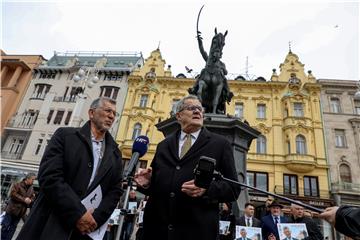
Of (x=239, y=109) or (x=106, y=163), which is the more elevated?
(x=239, y=109)

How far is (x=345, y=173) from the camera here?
22172mm

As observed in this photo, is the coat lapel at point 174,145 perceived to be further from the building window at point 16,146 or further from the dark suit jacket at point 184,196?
the building window at point 16,146

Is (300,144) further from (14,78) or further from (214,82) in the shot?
(14,78)

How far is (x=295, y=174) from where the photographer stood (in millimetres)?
22094

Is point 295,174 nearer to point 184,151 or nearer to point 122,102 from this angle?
point 122,102

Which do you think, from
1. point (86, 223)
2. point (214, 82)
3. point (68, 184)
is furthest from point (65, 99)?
point (86, 223)

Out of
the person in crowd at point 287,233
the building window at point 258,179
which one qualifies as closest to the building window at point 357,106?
the building window at point 258,179

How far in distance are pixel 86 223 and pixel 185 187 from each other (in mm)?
966

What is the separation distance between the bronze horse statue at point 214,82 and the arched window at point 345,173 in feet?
66.4

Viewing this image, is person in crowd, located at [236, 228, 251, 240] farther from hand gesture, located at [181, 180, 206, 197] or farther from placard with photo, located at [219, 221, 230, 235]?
hand gesture, located at [181, 180, 206, 197]

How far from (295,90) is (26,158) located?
28.1 meters

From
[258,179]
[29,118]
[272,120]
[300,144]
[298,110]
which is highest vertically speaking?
[298,110]

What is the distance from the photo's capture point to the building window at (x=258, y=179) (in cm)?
2212

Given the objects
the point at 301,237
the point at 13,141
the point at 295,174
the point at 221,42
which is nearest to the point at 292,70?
the point at 295,174
